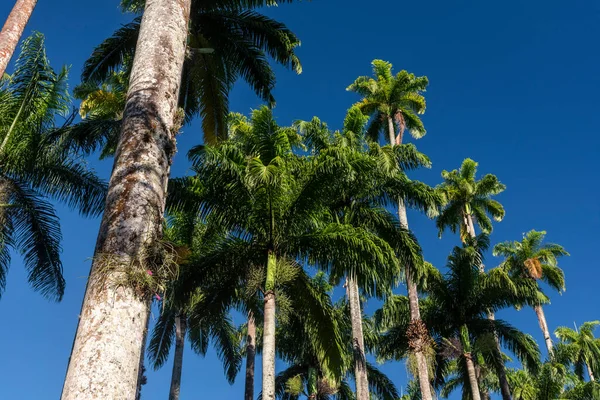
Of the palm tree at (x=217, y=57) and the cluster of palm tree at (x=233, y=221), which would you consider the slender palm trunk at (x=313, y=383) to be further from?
the palm tree at (x=217, y=57)

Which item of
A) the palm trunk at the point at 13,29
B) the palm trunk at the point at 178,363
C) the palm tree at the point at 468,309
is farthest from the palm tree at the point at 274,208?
the palm tree at the point at 468,309

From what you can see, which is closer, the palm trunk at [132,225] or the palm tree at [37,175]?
the palm trunk at [132,225]

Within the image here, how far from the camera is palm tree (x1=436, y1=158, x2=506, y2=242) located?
31547mm

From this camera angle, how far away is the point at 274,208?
48.2 ft

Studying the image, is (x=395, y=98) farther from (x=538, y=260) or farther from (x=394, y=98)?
(x=538, y=260)

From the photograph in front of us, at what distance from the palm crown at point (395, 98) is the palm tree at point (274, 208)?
1309 cm

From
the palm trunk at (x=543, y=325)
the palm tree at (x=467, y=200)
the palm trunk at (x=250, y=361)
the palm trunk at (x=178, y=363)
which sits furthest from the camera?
the palm trunk at (x=543, y=325)

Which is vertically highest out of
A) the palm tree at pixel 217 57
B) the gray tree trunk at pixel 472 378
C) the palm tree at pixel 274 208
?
the palm tree at pixel 217 57

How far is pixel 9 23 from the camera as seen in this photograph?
925 centimetres

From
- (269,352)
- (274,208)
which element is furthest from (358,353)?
(274,208)

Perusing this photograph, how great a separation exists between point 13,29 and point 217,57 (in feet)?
18.3

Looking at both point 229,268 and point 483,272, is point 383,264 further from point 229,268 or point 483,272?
point 483,272

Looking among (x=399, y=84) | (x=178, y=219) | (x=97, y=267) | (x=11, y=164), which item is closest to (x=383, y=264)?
A: (x=178, y=219)

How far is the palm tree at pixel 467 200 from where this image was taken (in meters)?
31.5
